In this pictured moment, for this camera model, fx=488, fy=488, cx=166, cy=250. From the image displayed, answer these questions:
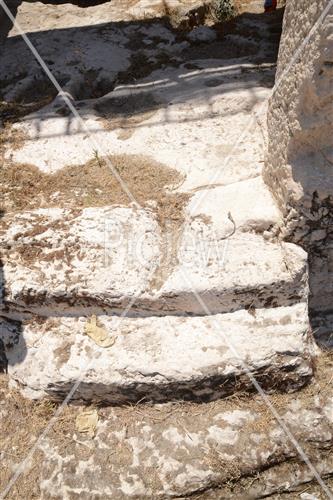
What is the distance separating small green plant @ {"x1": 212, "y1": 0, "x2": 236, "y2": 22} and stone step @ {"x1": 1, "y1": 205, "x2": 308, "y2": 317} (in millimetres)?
3326

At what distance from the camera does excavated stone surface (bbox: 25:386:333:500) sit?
7.48 feet

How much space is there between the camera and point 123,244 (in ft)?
8.41

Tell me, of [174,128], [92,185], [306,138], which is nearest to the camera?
[306,138]

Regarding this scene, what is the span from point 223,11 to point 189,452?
173 inches

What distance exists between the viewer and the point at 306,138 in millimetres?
2209

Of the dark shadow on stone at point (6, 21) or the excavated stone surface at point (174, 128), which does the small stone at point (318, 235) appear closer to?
the excavated stone surface at point (174, 128)

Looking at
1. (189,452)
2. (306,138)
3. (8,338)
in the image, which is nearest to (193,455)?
(189,452)

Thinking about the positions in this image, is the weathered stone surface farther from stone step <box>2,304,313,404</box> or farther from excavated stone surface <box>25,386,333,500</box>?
excavated stone surface <box>25,386,333,500</box>

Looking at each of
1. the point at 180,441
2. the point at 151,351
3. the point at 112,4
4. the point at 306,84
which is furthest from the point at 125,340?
the point at 112,4

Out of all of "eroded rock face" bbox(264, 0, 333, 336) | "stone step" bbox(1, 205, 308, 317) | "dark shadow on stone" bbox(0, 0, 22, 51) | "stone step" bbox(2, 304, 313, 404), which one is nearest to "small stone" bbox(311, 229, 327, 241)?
"eroded rock face" bbox(264, 0, 333, 336)

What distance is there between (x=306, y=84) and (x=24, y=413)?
2060 mm

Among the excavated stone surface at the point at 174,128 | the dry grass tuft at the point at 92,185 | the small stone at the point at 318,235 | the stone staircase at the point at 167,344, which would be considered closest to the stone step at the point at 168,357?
the stone staircase at the point at 167,344

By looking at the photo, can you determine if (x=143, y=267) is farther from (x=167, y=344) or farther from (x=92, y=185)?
(x=92, y=185)

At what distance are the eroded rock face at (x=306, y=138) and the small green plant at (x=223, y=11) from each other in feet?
9.86
